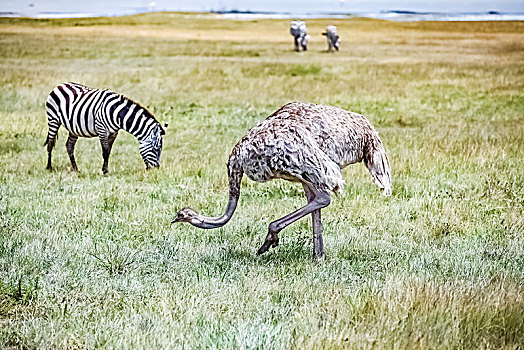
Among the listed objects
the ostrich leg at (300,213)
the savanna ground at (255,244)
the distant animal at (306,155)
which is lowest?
the savanna ground at (255,244)

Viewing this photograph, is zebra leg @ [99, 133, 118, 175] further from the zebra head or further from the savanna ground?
the zebra head

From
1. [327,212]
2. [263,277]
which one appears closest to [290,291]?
[263,277]

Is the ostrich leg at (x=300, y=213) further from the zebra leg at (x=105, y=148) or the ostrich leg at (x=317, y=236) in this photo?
the zebra leg at (x=105, y=148)

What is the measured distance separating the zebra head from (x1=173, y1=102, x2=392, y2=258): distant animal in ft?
17.2

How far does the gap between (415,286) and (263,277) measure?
1.34 m

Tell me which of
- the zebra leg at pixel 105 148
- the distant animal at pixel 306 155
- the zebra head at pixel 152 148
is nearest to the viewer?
the distant animal at pixel 306 155

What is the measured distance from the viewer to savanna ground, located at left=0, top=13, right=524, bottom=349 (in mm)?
5273

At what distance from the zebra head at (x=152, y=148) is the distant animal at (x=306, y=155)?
525cm

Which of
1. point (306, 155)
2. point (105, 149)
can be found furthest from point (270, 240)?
point (105, 149)

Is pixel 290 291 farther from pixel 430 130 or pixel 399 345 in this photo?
pixel 430 130

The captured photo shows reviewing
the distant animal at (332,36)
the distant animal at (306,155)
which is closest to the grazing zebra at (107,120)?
the distant animal at (306,155)

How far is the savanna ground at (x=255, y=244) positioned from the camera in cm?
527

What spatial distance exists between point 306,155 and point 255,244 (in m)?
1.76

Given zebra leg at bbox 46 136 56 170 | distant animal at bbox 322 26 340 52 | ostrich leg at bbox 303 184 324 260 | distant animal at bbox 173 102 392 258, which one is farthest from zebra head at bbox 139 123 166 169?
distant animal at bbox 322 26 340 52
